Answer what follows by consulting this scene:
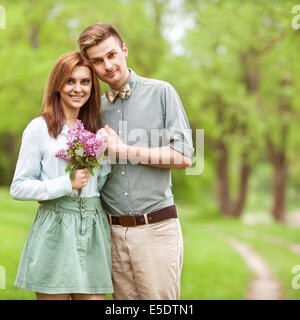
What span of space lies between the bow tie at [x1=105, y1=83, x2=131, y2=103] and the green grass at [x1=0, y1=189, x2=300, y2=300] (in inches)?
134

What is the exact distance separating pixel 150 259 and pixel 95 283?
0.44m

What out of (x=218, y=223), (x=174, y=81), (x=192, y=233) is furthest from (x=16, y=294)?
(x=218, y=223)

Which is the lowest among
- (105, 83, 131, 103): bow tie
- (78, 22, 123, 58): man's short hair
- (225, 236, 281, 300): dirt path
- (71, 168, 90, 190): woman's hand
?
(225, 236, 281, 300): dirt path

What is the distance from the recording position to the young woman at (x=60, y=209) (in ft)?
10.7

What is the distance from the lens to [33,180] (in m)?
3.25

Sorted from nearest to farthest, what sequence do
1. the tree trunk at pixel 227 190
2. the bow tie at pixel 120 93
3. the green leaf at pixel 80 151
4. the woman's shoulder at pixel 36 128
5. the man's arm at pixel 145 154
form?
the green leaf at pixel 80 151
the woman's shoulder at pixel 36 128
the man's arm at pixel 145 154
the bow tie at pixel 120 93
the tree trunk at pixel 227 190

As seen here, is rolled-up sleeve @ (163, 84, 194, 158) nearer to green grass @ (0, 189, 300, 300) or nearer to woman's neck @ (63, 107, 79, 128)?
woman's neck @ (63, 107, 79, 128)

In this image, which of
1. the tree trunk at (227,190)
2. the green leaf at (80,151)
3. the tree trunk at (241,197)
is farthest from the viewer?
the tree trunk at (241,197)

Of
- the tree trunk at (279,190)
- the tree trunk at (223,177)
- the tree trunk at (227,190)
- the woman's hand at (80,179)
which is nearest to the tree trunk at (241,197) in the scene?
the tree trunk at (227,190)

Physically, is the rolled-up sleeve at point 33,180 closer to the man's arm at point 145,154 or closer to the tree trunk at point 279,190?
the man's arm at point 145,154

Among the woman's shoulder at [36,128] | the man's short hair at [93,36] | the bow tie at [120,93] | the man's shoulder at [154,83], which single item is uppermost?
the man's short hair at [93,36]

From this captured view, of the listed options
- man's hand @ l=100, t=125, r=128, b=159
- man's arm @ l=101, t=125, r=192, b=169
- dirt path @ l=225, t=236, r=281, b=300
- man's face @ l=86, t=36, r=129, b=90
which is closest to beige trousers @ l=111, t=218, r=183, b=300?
man's arm @ l=101, t=125, r=192, b=169

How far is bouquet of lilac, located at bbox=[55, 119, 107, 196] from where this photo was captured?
3213 millimetres

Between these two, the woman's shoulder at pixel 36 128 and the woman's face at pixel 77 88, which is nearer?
the woman's shoulder at pixel 36 128
